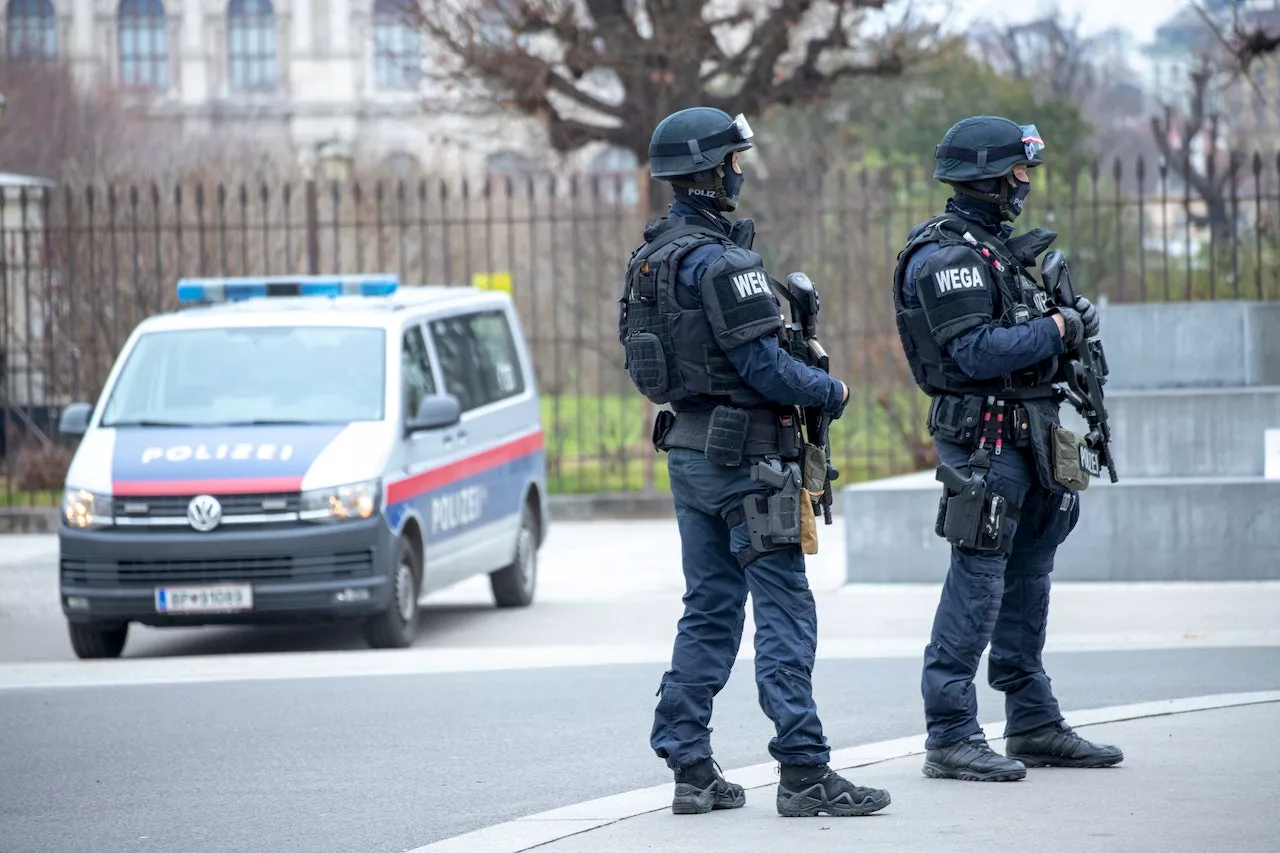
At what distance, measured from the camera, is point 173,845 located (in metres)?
5.71

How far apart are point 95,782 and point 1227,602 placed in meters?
6.00

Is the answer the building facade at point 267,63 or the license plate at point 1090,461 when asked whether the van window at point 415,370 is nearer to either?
the license plate at point 1090,461

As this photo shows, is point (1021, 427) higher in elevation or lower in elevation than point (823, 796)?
higher

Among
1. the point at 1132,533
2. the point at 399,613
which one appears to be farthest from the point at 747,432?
the point at 1132,533

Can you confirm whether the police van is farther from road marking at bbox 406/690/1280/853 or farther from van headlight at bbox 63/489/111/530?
road marking at bbox 406/690/1280/853

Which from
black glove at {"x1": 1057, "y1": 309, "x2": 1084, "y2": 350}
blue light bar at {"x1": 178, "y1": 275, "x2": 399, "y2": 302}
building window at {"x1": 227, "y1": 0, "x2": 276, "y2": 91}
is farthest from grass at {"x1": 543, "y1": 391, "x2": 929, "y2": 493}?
building window at {"x1": 227, "y1": 0, "x2": 276, "y2": 91}

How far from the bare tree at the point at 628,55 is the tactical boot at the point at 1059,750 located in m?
11.8

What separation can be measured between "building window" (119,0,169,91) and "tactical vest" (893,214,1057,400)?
2816 inches

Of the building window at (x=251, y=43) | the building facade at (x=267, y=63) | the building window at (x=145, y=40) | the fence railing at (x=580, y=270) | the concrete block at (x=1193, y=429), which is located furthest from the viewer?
the building window at (x=251, y=43)

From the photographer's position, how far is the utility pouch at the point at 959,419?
595cm

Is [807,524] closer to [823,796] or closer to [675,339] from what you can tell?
[675,339]

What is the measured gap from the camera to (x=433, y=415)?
32.9ft

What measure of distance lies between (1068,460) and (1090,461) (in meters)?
0.17

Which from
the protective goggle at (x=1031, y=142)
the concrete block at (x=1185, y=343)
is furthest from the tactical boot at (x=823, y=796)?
the concrete block at (x=1185, y=343)
